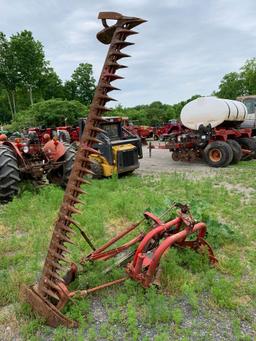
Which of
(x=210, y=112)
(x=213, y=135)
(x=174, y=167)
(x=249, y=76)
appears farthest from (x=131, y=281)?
(x=249, y=76)

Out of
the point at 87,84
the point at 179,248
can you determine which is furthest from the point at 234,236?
the point at 87,84

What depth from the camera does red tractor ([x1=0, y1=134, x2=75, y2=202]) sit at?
577cm

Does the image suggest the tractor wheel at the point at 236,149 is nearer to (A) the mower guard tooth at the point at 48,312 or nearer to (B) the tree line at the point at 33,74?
(A) the mower guard tooth at the point at 48,312

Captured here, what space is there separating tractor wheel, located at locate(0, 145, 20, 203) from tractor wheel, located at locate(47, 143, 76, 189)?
110 cm

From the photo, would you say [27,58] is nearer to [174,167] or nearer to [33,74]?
[33,74]

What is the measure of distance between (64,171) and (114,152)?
1969 mm

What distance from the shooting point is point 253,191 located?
6980mm

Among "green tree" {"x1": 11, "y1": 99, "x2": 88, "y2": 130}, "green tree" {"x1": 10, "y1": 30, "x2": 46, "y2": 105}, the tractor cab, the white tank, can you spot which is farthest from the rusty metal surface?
"green tree" {"x1": 10, "y1": 30, "x2": 46, "y2": 105}

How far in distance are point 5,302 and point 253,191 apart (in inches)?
223

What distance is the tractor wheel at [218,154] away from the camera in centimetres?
1043

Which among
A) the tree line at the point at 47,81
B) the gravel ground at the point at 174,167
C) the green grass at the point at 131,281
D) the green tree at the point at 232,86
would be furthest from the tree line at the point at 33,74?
the green grass at the point at 131,281

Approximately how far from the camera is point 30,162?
21.5ft

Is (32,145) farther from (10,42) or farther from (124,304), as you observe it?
(10,42)

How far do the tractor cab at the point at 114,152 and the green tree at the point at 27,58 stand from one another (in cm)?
3032
